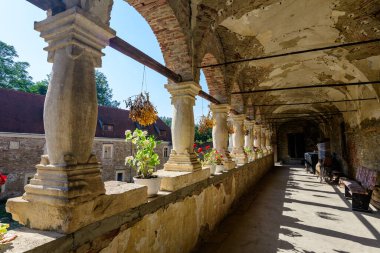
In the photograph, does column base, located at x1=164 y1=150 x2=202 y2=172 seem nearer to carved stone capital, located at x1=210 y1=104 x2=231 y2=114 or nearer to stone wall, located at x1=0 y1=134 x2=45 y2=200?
carved stone capital, located at x1=210 y1=104 x2=231 y2=114

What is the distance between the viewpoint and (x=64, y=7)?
1903 mm

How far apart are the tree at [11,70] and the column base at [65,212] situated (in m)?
23.6

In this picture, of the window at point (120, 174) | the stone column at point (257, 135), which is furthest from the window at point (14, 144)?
the stone column at point (257, 135)

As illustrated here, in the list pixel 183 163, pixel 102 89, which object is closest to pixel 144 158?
pixel 183 163

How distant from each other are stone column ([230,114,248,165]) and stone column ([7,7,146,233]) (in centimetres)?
665

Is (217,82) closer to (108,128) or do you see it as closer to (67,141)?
(67,141)

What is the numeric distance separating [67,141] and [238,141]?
23.7 ft

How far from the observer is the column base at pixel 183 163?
3.79m

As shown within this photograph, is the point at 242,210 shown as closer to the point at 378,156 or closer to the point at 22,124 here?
the point at 378,156

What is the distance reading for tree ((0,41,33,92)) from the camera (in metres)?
19.4

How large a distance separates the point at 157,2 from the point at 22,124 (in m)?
12.9

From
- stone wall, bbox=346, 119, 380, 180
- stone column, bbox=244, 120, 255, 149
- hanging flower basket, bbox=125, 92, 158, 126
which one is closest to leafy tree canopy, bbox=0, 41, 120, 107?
stone column, bbox=244, 120, 255, 149

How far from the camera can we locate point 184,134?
400 cm

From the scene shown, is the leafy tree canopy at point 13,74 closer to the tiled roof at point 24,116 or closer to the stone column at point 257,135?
the tiled roof at point 24,116
